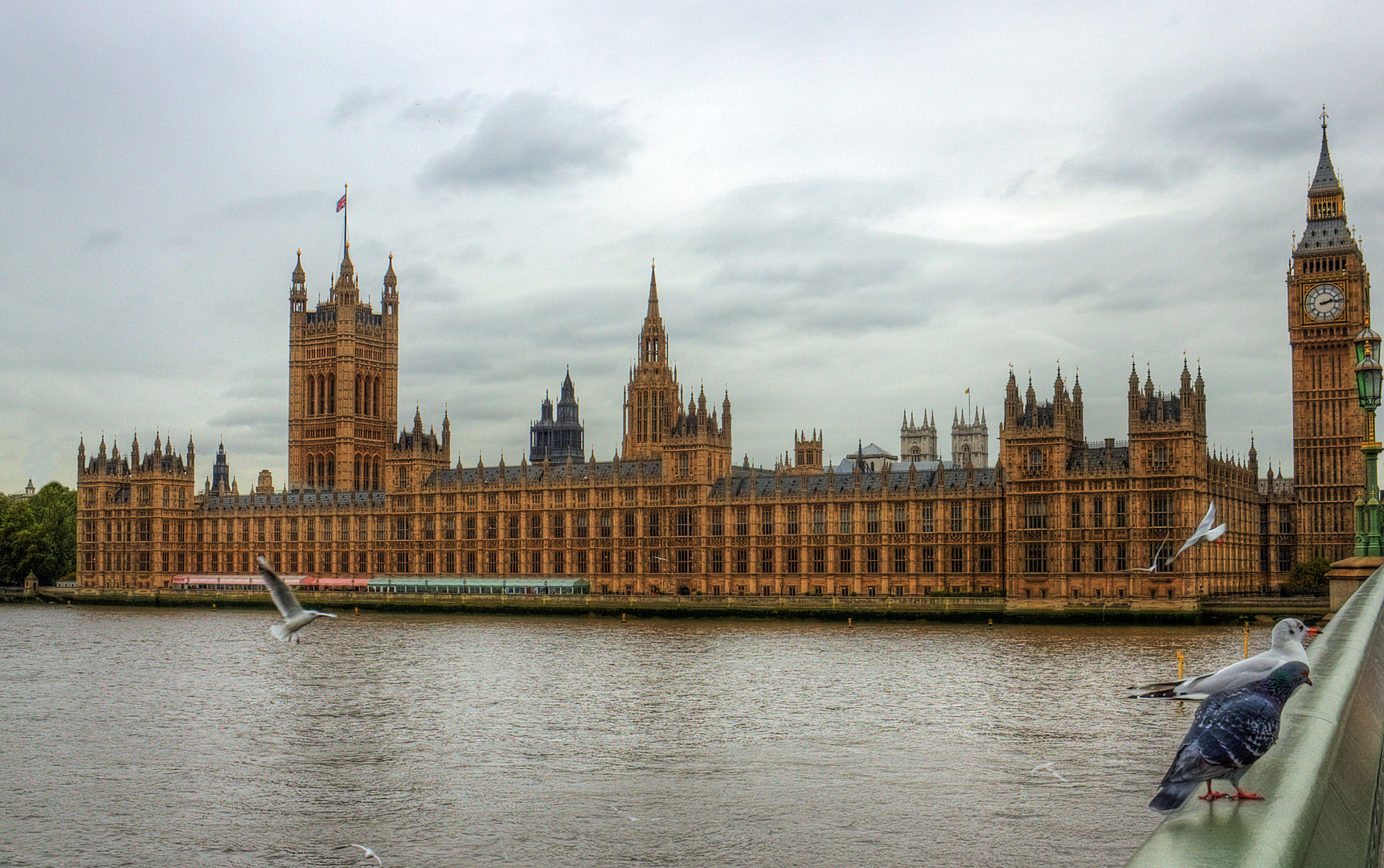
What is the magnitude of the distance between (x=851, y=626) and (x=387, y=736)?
171 feet

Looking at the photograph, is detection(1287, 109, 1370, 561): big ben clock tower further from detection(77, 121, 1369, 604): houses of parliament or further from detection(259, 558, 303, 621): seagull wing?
detection(259, 558, 303, 621): seagull wing

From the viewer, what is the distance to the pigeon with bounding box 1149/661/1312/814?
257 inches

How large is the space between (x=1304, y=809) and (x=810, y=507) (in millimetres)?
102743

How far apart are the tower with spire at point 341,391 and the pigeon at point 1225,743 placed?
157m

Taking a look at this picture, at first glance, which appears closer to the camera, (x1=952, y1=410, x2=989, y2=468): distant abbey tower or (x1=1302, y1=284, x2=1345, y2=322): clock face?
(x1=1302, y1=284, x2=1345, y2=322): clock face

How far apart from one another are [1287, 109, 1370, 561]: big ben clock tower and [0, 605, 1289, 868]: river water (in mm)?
45986

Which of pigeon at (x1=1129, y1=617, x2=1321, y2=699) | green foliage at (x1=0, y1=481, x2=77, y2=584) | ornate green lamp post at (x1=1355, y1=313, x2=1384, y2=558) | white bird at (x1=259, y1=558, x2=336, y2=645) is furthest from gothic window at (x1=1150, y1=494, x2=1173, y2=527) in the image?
green foliage at (x1=0, y1=481, x2=77, y2=584)

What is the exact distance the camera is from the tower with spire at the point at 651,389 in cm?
14525

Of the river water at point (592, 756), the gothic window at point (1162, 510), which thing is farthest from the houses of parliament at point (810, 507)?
the river water at point (592, 756)

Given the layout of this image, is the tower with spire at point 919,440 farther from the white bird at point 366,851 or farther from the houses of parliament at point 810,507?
the white bird at point 366,851

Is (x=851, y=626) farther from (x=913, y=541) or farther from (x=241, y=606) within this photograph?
(x=241, y=606)

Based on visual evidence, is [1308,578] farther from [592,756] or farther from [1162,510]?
[592,756]

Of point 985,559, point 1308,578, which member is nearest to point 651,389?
point 985,559

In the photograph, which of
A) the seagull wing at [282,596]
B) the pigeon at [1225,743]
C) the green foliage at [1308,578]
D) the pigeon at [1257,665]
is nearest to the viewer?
the pigeon at [1225,743]
